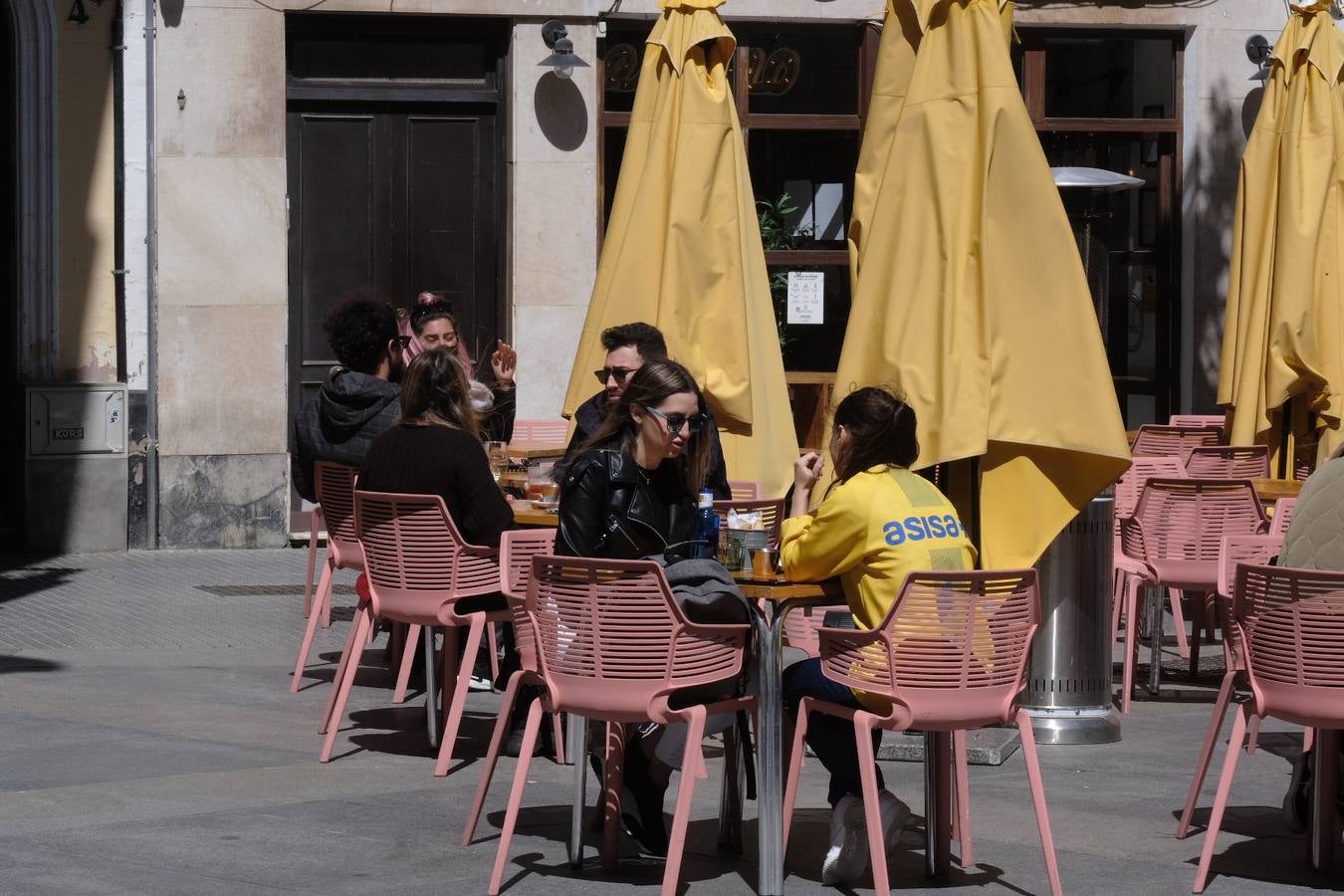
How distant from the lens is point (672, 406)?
19.4 ft

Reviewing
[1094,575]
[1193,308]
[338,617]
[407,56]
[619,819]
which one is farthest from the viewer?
[1193,308]

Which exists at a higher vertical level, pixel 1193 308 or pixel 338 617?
pixel 1193 308

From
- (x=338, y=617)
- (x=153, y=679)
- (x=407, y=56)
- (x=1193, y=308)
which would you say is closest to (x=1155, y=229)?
A: (x=1193, y=308)

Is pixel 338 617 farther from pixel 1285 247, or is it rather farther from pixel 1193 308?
pixel 1193 308

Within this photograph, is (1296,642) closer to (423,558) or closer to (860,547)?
(860,547)

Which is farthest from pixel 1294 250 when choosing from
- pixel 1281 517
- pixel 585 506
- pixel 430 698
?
pixel 585 506

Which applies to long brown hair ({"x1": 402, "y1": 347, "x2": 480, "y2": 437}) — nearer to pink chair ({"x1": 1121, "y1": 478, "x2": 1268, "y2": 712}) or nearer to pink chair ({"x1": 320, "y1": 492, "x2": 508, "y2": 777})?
pink chair ({"x1": 320, "y1": 492, "x2": 508, "y2": 777})

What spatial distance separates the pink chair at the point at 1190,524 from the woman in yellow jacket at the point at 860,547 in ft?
11.0

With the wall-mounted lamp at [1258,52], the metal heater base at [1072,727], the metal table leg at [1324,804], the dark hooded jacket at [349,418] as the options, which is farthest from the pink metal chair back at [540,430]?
the metal table leg at [1324,804]

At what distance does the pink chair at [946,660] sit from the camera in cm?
533

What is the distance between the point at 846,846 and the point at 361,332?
170 inches

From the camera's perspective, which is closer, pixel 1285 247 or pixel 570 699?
pixel 570 699

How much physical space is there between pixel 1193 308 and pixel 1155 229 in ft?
2.19

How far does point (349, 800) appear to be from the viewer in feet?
21.4
